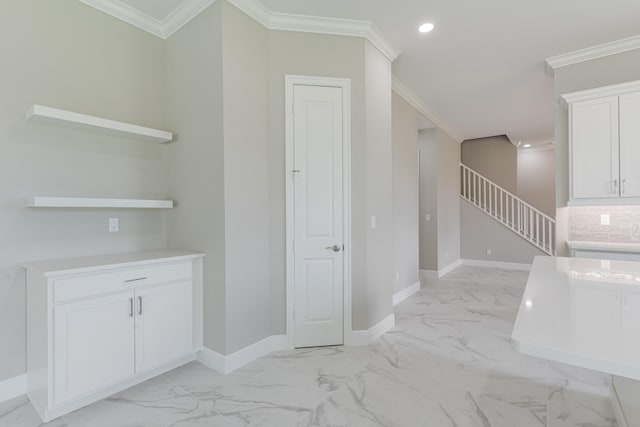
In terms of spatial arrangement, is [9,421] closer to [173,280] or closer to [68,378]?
[68,378]

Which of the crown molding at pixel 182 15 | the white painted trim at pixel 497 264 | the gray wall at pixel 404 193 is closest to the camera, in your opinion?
the crown molding at pixel 182 15

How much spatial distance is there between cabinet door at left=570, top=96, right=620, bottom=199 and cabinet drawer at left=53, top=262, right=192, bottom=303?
3982mm

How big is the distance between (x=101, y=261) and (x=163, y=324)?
0.66 metres

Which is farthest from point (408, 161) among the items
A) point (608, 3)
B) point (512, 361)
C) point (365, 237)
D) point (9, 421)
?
point (9, 421)

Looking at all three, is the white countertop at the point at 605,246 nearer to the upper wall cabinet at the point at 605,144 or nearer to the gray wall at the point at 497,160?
the upper wall cabinet at the point at 605,144

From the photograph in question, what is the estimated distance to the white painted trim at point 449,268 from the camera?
6172 mm

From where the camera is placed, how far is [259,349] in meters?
2.80

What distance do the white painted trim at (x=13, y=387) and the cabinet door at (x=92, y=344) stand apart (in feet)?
1.94

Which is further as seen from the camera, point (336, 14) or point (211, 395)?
point (336, 14)

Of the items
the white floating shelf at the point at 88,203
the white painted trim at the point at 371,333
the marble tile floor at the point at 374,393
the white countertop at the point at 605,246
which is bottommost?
the marble tile floor at the point at 374,393

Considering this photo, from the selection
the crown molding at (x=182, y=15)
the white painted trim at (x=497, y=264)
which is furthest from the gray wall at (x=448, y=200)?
the crown molding at (x=182, y=15)

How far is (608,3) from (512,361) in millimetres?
3198

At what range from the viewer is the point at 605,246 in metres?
3.20

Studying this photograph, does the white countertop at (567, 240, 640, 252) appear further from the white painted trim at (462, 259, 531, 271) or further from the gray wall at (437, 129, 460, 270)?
the white painted trim at (462, 259, 531, 271)
